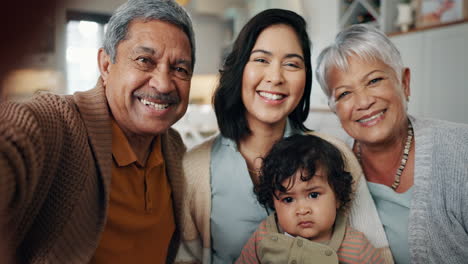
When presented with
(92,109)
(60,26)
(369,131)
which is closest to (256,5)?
(369,131)

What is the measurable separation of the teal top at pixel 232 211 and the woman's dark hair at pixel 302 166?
0.05 metres

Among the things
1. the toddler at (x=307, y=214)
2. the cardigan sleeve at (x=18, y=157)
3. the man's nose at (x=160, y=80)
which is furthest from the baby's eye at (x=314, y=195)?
the cardigan sleeve at (x=18, y=157)

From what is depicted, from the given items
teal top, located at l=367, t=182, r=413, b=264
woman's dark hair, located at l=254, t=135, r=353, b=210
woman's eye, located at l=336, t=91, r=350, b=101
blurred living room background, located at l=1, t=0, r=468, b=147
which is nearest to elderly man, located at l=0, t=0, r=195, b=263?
blurred living room background, located at l=1, t=0, r=468, b=147

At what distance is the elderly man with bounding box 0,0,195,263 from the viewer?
2.54 feet

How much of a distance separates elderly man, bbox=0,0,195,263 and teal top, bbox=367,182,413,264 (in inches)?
29.3

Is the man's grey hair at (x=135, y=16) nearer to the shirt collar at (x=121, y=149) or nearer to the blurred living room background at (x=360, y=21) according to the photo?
the blurred living room background at (x=360, y=21)

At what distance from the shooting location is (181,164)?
129cm

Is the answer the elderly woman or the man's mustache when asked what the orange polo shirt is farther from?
the elderly woman

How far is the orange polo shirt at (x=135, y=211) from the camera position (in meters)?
1.01

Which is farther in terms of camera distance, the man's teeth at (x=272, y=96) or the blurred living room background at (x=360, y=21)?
the man's teeth at (x=272, y=96)

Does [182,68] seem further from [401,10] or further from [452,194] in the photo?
[401,10]

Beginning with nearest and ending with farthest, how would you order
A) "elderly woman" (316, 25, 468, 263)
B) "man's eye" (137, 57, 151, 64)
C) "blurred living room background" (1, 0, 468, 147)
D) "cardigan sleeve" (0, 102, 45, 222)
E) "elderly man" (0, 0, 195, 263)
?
"blurred living room background" (1, 0, 468, 147) < "cardigan sleeve" (0, 102, 45, 222) < "elderly man" (0, 0, 195, 263) < "man's eye" (137, 57, 151, 64) < "elderly woman" (316, 25, 468, 263)

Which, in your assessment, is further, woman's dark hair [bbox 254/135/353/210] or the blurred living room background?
woman's dark hair [bbox 254/135/353/210]

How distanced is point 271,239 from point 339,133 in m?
0.69
